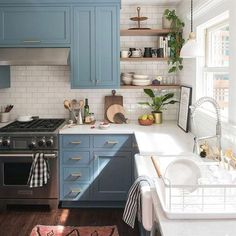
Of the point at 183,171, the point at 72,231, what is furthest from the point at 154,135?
the point at 183,171

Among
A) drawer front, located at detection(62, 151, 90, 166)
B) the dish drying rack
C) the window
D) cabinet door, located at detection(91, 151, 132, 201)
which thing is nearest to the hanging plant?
the window

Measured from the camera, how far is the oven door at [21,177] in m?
4.05

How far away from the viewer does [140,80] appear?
4629mm

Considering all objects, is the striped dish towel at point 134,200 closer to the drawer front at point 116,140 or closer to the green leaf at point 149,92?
the drawer front at point 116,140

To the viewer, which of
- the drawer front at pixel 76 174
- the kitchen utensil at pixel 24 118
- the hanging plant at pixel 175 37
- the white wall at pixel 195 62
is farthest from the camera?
the kitchen utensil at pixel 24 118

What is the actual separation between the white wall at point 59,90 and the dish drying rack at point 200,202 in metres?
3.00

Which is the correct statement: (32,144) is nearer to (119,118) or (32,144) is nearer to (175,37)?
(119,118)

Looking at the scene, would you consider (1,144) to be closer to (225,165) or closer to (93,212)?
(93,212)

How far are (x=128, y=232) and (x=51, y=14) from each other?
2.58m

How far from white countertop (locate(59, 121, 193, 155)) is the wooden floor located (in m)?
0.89

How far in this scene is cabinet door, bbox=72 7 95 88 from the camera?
4406mm

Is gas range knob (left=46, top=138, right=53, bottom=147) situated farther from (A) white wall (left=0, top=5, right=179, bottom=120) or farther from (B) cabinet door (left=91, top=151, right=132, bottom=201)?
(A) white wall (left=0, top=5, right=179, bottom=120)

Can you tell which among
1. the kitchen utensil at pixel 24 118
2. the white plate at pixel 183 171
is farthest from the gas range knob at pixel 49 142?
the white plate at pixel 183 171

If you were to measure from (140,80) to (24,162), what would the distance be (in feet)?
5.55
